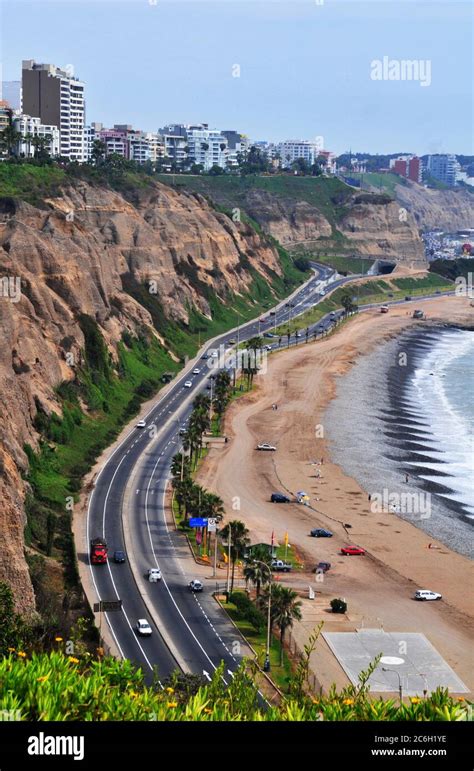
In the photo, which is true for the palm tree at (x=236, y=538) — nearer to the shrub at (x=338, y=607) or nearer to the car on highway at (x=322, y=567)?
the car on highway at (x=322, y=567)

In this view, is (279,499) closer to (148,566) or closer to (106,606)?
(148,566)

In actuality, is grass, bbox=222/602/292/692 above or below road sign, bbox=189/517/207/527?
below

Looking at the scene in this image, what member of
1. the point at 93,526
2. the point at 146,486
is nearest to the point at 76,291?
the point at 146,486

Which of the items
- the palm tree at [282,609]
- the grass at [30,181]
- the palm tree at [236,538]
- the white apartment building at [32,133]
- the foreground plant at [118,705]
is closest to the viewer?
the foreground plant at [118,705]

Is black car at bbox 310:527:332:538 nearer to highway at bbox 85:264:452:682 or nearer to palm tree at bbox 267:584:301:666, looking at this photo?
highway at bbox 85:264:452:682

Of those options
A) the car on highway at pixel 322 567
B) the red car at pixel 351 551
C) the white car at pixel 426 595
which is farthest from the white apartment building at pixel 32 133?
the white car at pixel 426 595

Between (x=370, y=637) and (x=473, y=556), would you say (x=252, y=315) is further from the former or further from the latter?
(x=370, y=637)

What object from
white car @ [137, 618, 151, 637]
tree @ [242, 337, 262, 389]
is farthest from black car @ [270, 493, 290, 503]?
tree @ [242, 337, 262, 389]
